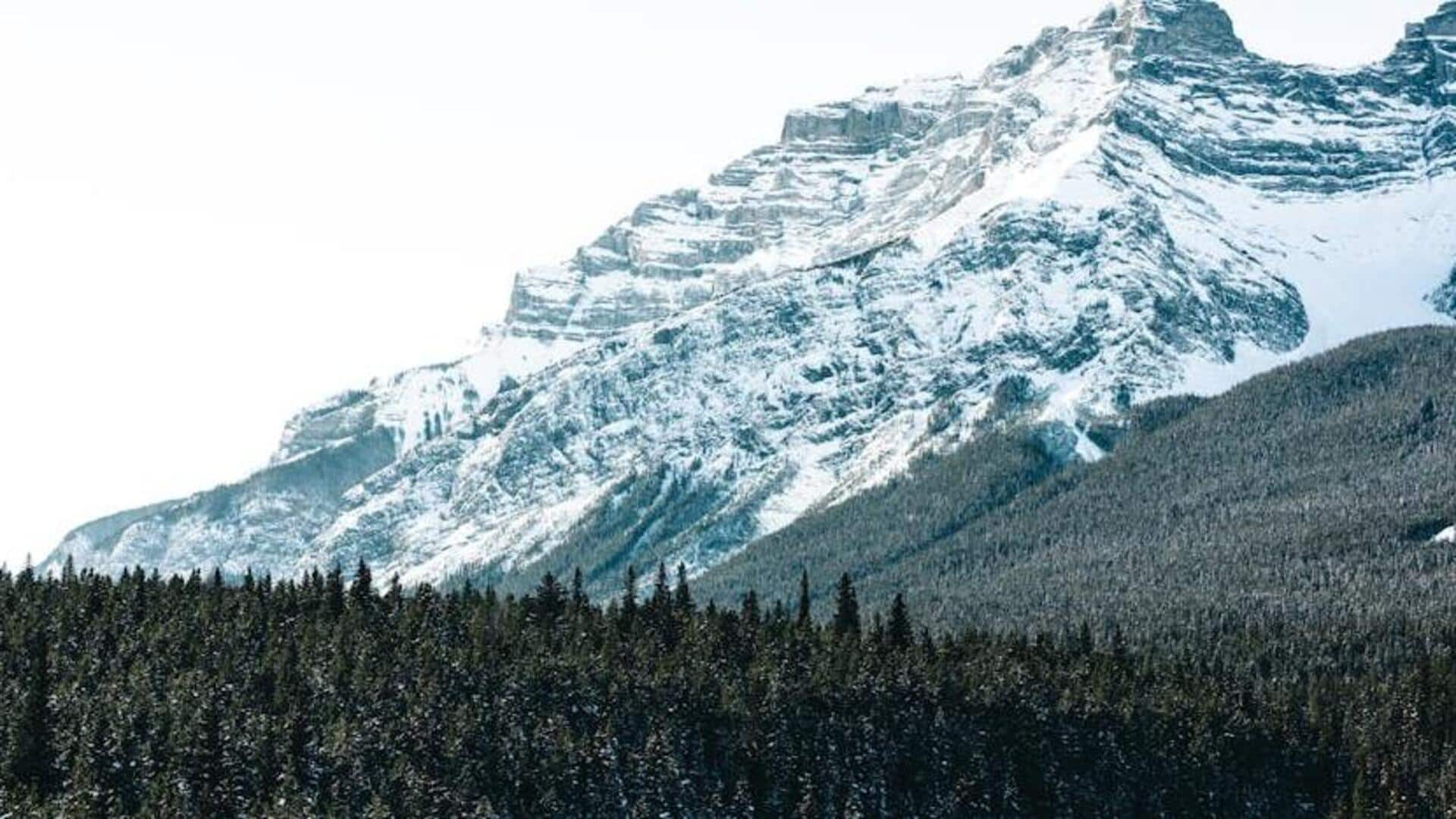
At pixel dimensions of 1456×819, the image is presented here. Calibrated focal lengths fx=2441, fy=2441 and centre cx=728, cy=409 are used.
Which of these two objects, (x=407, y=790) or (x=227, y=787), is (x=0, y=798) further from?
(x=407, y=790)

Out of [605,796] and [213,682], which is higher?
[213,682]

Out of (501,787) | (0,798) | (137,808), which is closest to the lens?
(0,798)

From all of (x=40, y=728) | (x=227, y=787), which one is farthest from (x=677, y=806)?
(x=40, y=728)

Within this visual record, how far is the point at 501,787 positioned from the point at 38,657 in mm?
39741

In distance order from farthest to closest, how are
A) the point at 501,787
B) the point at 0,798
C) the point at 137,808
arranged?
the point at 501,787 → the point at 137,808 → the point at 0,798

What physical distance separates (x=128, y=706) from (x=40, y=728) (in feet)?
26.8

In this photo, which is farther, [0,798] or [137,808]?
[137,808]

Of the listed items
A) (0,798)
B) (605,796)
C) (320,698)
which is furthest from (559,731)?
(0,798)

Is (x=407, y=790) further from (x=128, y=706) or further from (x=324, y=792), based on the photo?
(x=128, y=706)

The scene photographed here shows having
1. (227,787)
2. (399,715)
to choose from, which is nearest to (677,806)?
(399,715)

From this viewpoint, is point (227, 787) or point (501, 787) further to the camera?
point (501, 787)

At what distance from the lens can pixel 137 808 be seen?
177 m

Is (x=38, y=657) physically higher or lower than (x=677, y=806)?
higher

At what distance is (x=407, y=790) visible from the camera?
186 metres
